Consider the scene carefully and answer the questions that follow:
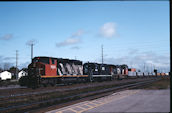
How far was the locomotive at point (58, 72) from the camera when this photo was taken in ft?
75.5

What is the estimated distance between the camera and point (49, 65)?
80.1 ft

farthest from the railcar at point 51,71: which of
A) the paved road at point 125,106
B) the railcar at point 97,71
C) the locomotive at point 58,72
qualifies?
the paved road at point 125,106

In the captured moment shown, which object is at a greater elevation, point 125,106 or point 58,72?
point 58,72

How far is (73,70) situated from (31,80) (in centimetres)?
847

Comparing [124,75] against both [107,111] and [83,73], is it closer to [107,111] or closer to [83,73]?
[83,73]

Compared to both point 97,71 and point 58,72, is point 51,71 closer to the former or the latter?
point 58,72

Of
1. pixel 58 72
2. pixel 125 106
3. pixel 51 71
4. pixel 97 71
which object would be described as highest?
pixel 51 71

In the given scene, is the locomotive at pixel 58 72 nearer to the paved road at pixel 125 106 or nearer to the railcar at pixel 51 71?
the railcar at pixel 51 71

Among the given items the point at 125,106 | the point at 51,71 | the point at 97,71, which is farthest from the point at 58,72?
the point at 125,106

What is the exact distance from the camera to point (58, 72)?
85.6 ft

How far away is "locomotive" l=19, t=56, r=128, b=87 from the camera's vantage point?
906 inches

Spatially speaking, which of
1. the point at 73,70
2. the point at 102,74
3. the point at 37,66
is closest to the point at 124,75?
the point at 102,74

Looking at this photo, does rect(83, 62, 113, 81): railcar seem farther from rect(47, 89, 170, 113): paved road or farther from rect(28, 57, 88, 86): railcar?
rect(47, 89, 170, 113): paved road

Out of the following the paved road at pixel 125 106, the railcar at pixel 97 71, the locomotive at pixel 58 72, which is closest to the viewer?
the paved road at pixel 125 106
